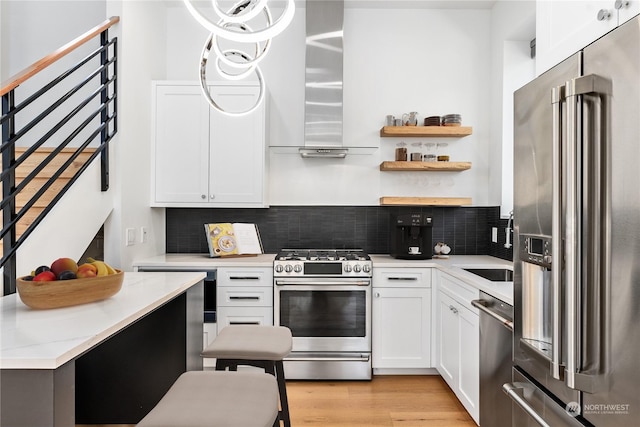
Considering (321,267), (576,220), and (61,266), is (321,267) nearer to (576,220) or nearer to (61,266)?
(61,266)

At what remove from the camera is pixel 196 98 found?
3463mm

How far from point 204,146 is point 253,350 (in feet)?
7.03

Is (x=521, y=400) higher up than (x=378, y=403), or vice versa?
(x=521, y=400)

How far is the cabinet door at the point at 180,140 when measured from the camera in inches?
136

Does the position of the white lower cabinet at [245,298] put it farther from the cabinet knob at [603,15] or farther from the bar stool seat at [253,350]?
the cabinet knob at [603,15]

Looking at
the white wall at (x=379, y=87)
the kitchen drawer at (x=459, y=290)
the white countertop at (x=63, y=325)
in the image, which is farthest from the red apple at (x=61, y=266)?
the white wall at (x=379, y=87)

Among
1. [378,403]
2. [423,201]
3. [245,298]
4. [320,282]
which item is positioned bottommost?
[378,403]

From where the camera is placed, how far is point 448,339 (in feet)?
9.74

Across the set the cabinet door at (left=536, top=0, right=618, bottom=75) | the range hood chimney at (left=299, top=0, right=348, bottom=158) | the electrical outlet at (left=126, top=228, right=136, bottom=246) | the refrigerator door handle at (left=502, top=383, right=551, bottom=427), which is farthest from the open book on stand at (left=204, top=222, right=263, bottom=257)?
the cabinet door at (left=536, top=0, right=618, bottom=75)

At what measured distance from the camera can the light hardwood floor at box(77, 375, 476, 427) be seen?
2611mm

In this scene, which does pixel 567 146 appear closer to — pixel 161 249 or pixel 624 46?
pixel 624 46

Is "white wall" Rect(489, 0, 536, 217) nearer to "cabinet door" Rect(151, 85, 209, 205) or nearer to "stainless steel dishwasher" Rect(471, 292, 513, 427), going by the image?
"stainless steel dishwasher" Rect(471, 292, 513, 427)

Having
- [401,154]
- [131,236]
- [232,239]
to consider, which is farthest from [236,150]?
[401,154]

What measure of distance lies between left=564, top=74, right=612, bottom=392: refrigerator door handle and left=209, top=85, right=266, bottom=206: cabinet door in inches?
102
